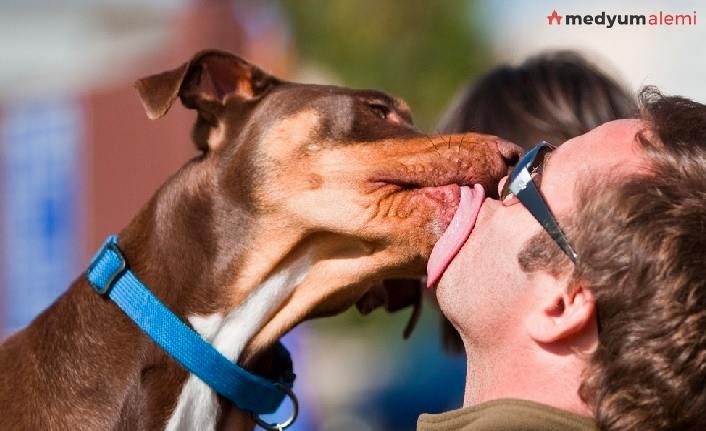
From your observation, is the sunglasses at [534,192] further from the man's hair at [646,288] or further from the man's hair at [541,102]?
the man's hair at [541,102]

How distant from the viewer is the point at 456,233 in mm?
3195

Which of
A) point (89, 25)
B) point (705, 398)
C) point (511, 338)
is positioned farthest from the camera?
point (89, 25)

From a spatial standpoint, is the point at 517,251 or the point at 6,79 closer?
the point at 517,251

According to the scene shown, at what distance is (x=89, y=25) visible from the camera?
2798 cm

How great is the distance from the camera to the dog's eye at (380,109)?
381 centimetres

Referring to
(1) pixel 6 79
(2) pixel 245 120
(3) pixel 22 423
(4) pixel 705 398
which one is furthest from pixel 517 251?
(1) pixel 6 79

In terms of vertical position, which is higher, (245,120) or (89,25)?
(245,120)

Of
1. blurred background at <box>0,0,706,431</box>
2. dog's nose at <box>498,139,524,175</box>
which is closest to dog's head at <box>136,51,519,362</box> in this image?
dog's nose at <box>498,139,524,175</box>

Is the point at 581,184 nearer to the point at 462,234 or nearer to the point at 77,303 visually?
the point at 462,234

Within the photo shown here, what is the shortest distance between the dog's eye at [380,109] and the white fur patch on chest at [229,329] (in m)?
0.62

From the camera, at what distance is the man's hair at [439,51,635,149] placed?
4.44 metres

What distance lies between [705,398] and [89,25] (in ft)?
89.1

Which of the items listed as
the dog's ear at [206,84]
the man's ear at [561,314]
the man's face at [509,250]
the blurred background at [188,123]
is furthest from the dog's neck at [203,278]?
the blurred background at [188,123]

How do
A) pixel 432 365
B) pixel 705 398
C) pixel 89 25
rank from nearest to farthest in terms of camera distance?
pixel 705 398 < pixel 432 365 < pixel 89 25
